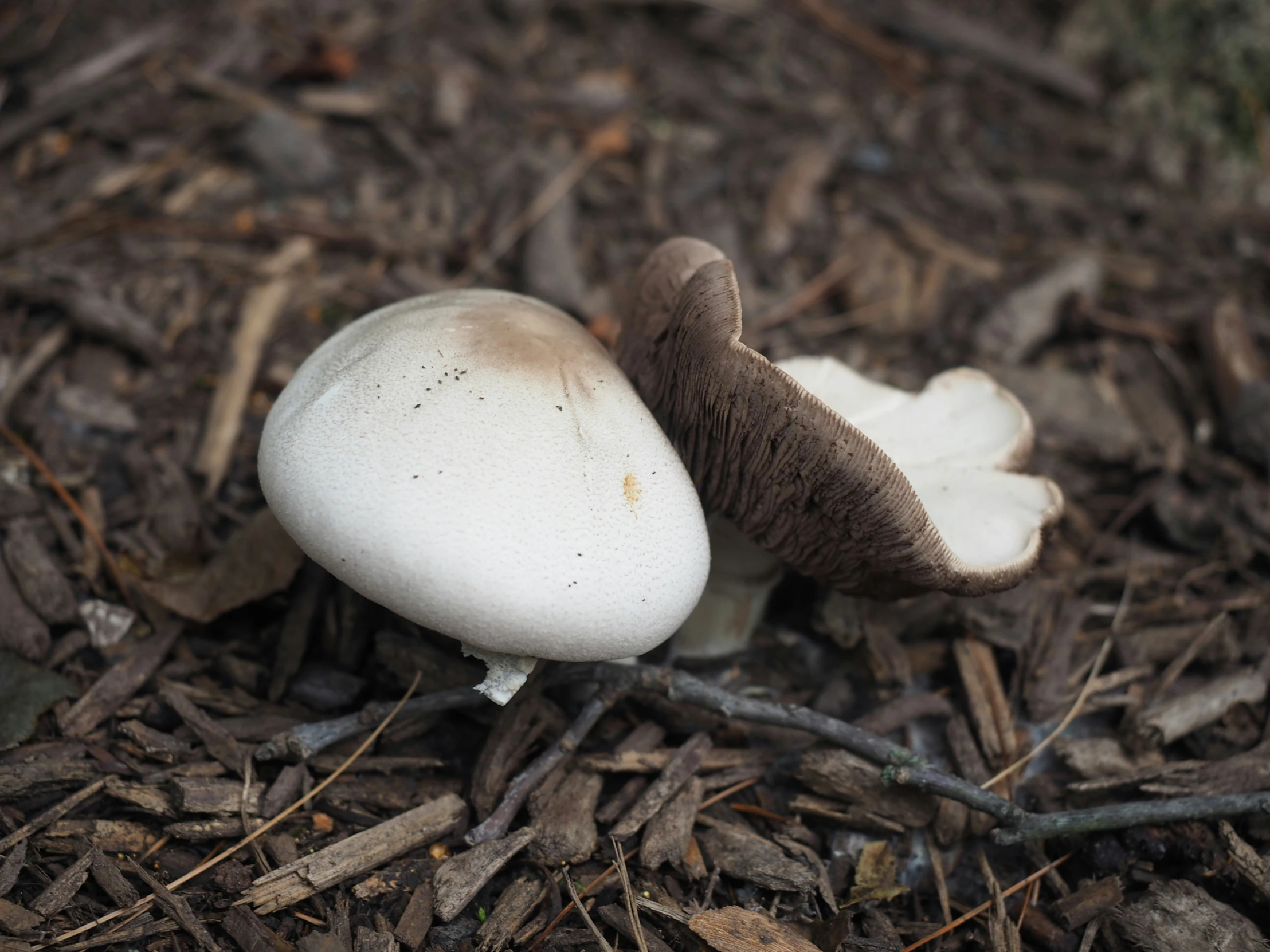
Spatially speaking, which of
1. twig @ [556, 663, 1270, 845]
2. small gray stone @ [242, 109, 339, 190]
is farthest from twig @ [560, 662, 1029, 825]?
small gray stone @ [242, 109, 339, 190]

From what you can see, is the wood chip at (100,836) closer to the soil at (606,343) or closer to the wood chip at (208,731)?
the soil at (606,343)

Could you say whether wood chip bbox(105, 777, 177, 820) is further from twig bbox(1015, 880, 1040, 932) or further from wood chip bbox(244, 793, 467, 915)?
twig bbox(1015, 880, 1040, 932)

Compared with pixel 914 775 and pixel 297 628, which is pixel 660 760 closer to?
pixel 914 775

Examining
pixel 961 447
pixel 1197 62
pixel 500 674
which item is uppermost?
pixel 1197 62

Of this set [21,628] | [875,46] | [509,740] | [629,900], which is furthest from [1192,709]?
[875,46]

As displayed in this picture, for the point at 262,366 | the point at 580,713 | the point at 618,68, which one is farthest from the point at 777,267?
the point at 580,713

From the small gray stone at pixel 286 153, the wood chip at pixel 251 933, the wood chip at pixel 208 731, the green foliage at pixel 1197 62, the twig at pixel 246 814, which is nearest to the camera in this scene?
the wood chip at pixel 251 933

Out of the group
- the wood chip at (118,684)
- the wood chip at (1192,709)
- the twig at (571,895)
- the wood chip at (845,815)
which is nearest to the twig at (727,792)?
the wood chip at (845,815)
